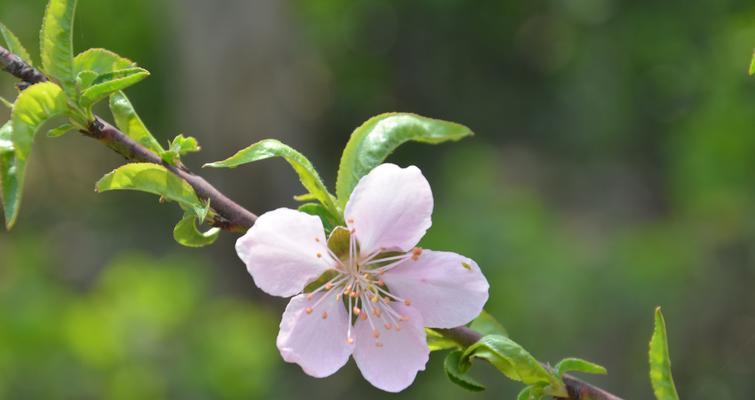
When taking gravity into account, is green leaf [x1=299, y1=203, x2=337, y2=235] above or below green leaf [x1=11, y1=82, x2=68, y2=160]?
below

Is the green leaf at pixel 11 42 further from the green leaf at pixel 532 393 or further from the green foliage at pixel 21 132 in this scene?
the green leaf at pixel 532 393

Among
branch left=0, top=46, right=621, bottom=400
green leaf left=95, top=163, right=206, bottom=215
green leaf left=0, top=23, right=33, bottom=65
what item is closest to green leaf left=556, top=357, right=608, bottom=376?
branch left=0, top=46, right=621, bottom=400

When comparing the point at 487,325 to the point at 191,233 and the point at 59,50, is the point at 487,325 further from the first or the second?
the point at 59,50

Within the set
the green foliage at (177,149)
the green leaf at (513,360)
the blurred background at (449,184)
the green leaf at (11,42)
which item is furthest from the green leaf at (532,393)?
the blurred background at (449,184)

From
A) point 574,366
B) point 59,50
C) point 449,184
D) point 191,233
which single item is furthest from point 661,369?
point 449,184

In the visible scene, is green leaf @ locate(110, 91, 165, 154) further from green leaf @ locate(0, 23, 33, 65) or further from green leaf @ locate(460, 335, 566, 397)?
green leaf @ locate(460, 335, 566, 397)

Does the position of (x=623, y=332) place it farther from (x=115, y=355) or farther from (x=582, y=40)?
(x=582, y=40)

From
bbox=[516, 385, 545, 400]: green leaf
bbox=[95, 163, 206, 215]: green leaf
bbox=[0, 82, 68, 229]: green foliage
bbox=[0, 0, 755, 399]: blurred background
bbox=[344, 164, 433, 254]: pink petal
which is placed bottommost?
bbox=[0, 0, 755, 399]: blurred background
